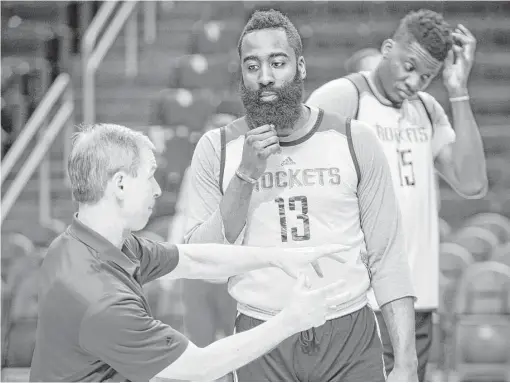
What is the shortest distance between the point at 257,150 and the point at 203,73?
4.99 m

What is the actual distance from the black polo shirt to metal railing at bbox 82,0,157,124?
4726 millimetres

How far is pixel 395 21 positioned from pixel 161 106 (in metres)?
2.39

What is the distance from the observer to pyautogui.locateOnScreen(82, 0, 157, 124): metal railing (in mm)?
7082

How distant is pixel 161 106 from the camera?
6.99 meters

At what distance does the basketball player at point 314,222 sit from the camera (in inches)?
98.0

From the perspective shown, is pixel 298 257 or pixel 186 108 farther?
pixel 186 108

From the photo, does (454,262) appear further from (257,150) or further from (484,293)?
(257,150)

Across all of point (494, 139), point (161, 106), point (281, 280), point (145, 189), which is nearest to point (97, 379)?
point (145, 189)

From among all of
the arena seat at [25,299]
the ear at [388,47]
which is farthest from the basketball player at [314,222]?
the arena seat at [25,299]

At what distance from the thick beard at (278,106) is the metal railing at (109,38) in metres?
4.26

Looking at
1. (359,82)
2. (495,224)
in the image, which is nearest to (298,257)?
(359,82)

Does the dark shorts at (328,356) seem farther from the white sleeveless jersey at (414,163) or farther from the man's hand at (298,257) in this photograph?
the white sleeveless jersey at (414,163)

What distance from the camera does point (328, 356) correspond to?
8.18ft

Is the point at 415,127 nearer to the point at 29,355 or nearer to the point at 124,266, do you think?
the point at 124,266
